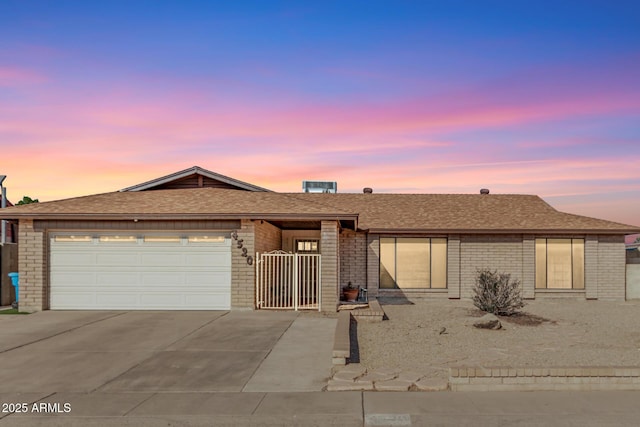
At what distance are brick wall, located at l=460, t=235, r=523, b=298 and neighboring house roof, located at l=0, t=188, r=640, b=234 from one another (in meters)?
0.62

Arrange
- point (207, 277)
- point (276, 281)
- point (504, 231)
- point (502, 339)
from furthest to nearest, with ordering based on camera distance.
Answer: point (504, 231) < point (276, 281) < point (207, 277) < point (502, 339)

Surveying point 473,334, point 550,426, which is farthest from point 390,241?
point 550,426

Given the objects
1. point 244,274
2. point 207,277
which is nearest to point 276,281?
point 244,274

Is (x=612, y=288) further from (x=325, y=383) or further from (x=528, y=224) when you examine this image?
(x=325, y=383)

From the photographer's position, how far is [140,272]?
752 inches

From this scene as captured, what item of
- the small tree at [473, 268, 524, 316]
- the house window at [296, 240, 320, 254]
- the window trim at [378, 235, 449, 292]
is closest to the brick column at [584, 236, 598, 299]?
the window trim at [378, 235, 449, 292]

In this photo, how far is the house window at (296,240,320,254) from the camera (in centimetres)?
2699

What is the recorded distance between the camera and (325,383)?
9.64m

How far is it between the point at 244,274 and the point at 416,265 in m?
8.79

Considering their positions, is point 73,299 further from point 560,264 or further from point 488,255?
point 560,264

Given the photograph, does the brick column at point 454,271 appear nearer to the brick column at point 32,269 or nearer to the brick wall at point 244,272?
the brick wall at point 244,272

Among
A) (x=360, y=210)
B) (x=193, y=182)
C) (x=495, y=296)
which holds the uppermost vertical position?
(x=193, y=182)

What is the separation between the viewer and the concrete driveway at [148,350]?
32.3 feet

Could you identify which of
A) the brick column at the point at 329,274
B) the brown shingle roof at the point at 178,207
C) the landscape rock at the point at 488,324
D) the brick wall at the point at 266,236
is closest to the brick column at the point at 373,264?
the brick wall at the point at 266,236
